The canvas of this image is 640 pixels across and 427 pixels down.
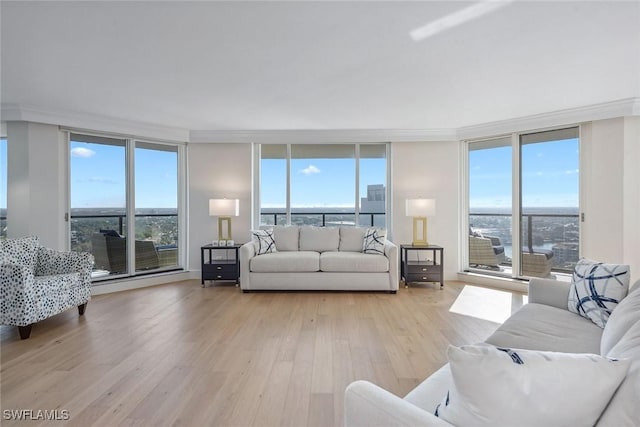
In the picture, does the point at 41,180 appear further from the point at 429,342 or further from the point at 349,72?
the point at 429,342

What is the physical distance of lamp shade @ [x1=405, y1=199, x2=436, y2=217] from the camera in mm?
4770

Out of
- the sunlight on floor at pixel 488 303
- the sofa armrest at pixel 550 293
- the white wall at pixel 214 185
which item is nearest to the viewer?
the sofa armrest at pixel 550 293

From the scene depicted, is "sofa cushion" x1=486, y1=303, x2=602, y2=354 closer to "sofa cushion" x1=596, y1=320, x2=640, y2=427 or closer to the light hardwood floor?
the light hardwood floor

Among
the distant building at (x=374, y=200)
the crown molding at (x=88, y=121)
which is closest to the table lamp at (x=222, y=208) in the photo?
the crown molding at (x=88, y=121)

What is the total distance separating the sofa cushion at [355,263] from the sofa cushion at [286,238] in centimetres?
73

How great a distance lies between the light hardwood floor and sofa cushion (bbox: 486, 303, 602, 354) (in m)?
0.66

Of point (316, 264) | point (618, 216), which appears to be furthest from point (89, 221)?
point (618, 216)

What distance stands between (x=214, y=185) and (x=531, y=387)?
5194mm

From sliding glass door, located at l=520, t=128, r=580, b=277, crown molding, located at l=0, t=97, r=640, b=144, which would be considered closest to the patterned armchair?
crown molding, located at l=0, t=97, r=640, b=144

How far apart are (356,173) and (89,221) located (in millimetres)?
4172

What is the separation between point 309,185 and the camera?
555cm

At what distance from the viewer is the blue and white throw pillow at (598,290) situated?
1.96 m

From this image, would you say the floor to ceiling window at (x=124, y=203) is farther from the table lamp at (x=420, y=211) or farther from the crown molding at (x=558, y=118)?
the crown molding at (x=558, y=118)

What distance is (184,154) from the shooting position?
Result: 532 cm
